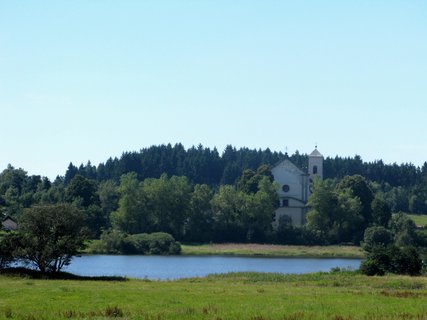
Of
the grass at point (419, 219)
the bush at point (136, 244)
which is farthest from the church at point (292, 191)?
the bush at point (136, 244)

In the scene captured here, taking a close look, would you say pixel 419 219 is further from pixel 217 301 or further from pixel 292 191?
pixel 217 301

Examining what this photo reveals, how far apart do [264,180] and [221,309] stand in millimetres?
101402

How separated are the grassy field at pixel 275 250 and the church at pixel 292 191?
17.9 meters

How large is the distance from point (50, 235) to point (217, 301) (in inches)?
964

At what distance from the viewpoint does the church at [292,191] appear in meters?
143

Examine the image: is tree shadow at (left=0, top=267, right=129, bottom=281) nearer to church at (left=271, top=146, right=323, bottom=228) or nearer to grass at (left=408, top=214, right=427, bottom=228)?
church at (left=271, top=146, right=323, bottom=228)

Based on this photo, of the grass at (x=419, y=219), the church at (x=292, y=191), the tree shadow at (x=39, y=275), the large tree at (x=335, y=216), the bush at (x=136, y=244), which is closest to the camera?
the tree shadow at (x=39, y=275)

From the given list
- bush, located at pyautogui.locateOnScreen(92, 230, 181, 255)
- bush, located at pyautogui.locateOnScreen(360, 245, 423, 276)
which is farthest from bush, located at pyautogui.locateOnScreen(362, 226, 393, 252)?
bush, located at pyautogui.locateOnScreen(360, 245, 423, 276)

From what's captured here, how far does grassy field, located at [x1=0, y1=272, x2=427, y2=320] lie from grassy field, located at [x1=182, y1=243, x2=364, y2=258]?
222ft

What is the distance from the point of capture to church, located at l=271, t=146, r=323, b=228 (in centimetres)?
14262

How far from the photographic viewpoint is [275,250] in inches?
4638

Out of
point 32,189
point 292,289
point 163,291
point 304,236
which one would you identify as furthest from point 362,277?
point 32,189

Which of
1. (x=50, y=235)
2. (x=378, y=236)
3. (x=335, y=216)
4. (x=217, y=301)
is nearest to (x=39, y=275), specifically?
(x=50, y=235)

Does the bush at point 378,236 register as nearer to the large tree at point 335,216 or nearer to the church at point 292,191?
the large tree at point 335,216
